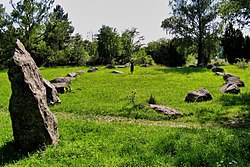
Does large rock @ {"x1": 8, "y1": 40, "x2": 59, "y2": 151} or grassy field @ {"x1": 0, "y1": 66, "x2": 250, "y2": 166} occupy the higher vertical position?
large rock @ {"x1": 8, "y1": 40, "x2": 59, "y2": 151}

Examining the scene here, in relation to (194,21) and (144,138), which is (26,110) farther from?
(194,21)

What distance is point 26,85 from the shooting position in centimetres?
815

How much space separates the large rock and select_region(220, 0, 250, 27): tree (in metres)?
13.5

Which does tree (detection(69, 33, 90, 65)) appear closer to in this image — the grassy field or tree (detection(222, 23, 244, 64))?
tree (detection(222, 23, 244, 64))

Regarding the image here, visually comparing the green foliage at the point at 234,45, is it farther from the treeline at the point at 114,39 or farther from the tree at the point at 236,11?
the tree at the point at 236,11

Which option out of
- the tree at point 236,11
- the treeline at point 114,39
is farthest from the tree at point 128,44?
the tree at point 236,11

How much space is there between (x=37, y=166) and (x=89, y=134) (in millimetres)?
2891

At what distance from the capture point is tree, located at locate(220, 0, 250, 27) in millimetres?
16702

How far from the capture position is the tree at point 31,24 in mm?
48188

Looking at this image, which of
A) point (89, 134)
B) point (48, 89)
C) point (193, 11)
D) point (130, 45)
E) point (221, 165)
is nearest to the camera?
point (221, 165)

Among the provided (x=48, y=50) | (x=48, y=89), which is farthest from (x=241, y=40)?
(x=48, y=89)

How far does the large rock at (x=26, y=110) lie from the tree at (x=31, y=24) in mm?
42040

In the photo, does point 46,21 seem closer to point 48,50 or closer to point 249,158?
point 48,50

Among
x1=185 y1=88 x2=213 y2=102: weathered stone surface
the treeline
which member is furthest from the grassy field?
the treeline
